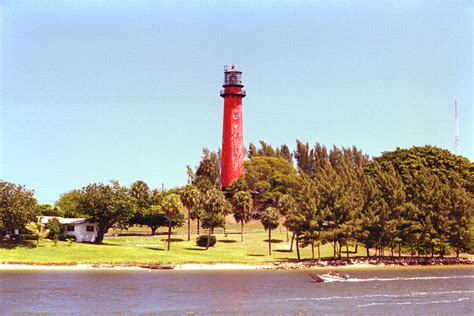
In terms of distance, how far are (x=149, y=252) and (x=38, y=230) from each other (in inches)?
629

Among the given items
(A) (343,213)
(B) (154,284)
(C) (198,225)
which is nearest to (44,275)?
(B) (154,284)

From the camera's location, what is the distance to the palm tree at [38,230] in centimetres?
9804

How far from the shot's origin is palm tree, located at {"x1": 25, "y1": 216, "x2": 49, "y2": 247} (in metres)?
98.0

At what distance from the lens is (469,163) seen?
417 ft

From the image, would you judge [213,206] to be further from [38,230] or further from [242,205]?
[38,230]

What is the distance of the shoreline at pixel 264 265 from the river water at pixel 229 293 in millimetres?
3964

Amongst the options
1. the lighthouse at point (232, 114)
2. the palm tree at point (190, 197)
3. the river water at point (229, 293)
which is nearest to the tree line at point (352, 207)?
the palm tree at point (190, 197)

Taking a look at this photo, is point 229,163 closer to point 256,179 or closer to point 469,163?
point 256,179

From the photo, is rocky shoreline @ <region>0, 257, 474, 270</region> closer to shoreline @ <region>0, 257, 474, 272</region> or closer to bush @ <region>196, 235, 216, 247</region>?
shoreline @ <region>0, 257, 474, 272</region>

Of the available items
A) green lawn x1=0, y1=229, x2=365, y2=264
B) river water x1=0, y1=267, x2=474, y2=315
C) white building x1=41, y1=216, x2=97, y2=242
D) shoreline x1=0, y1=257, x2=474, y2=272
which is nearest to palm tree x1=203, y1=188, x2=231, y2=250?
green lawn x1=0, y1=229, x2=365, y2=264

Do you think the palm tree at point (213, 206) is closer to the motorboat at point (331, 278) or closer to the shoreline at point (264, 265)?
the shoreline at point (264, 265)

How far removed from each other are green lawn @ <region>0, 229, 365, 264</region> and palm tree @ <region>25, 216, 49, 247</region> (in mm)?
1213

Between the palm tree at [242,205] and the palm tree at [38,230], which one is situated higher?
the palm tree at [242,205]

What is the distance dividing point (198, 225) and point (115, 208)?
2659 cm
